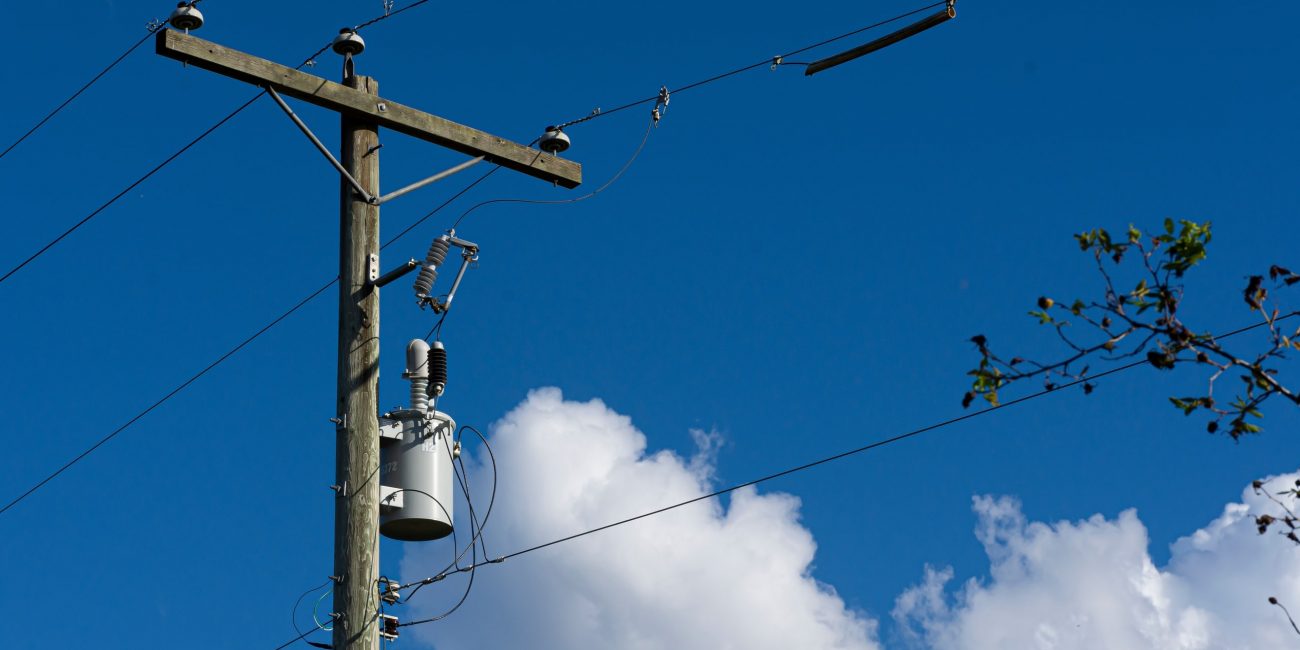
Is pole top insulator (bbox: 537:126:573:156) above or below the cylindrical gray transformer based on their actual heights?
above

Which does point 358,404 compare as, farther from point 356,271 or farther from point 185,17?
point 185,17

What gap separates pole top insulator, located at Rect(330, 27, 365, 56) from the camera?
36.7 feet

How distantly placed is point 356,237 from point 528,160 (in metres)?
1.66

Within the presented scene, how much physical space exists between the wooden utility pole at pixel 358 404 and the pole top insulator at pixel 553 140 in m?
1.37

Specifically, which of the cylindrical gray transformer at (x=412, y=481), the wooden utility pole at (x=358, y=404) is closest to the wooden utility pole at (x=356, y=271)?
the wooden utility pole at (x=358, y=404)

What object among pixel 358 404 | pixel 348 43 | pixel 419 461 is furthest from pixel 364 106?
pixel 419 461

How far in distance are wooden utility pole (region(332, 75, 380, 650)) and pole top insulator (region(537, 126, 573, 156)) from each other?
1.37 meters

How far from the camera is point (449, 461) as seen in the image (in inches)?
424

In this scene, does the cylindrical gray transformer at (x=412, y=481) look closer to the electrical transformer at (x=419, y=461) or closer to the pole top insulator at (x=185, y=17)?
the electrical transformer at (x=419, y=461)

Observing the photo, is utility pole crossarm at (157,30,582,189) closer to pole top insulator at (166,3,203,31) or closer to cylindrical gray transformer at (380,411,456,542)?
pole top insulator at (166,3,203,31)

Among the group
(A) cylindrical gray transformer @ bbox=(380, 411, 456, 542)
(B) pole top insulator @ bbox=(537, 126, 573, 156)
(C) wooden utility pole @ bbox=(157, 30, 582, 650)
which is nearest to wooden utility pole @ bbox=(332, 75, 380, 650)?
(C) wooden utility pole @ bbox=(157, 30, 582, 650)

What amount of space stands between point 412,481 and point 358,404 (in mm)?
585

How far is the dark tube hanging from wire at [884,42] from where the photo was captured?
10.7 metres

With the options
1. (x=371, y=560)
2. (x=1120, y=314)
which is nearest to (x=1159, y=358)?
(x=1120, y=314)
